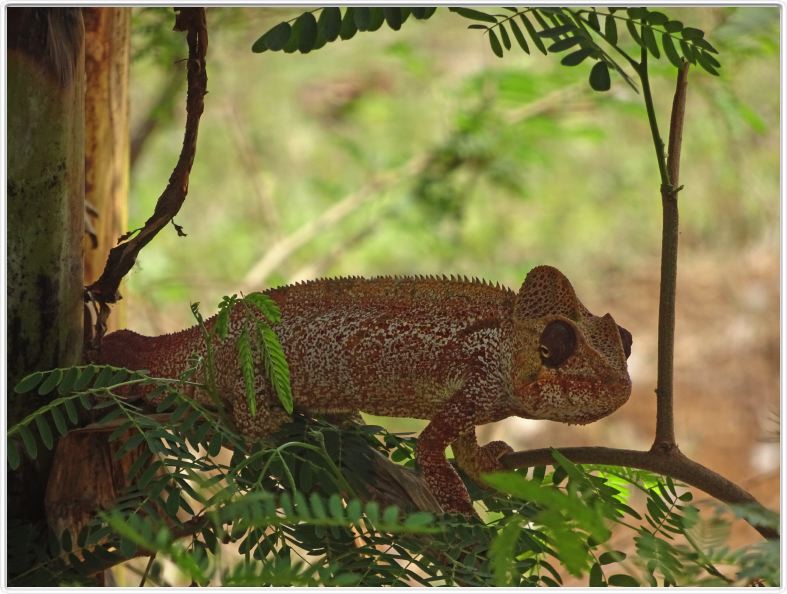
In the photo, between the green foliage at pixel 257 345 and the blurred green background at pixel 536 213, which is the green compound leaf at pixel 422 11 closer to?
the green foliage at pixel 257 345

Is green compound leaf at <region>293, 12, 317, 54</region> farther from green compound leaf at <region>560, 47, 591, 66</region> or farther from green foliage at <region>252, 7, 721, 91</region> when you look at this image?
green compound leaf at <region>560, 47, 591, 66</region>

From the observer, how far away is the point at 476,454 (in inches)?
48.4

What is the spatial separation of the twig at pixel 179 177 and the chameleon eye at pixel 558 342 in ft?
1.53

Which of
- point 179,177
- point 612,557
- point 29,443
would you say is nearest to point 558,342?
point 612,557

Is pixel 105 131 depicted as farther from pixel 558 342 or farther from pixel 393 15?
pixel 558 342

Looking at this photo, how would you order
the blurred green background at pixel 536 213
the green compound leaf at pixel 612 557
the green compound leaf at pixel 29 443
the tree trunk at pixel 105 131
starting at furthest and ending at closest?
the blurred green background at pixel 536 213 < the tree trunk at pixel 105 131 < the green compound leaf at pixel 29 443 < the green compound leaf at pixel 612 557

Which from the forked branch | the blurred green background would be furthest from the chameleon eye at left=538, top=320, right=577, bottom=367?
the blurred green background

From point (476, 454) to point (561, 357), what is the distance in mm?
178

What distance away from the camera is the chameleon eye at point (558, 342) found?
1.15 metres

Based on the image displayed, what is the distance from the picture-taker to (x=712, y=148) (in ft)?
16.4

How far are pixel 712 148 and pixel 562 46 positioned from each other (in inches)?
168

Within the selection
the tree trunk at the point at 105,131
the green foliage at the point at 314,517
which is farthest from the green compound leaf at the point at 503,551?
the tree trunk at the point at 105,131

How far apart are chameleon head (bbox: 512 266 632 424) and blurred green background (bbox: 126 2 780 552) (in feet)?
6.83

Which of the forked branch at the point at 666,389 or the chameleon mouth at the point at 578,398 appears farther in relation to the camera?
the chameleon mouth at the point at 578,398
